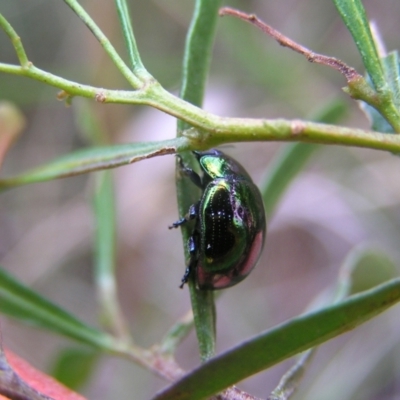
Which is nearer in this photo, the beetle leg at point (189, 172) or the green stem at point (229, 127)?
the green stem at point (229, 127)

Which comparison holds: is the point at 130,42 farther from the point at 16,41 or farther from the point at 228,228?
the point at 228,228

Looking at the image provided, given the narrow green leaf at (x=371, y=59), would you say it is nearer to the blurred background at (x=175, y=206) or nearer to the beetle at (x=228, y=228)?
the beetle at (x=228, y=228)

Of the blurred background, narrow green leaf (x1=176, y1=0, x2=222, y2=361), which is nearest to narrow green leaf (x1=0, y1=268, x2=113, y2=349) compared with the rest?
narrow green leaf (x1=176, y1=0, x2=222, y2=361)

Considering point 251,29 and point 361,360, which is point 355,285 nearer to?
point 361,360

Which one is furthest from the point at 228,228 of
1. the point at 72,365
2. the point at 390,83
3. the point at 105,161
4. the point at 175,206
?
the point at 175,206

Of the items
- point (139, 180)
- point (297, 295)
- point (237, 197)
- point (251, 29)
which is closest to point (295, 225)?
point (297, 295)

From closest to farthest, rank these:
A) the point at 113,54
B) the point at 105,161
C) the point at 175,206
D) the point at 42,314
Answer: the point at 113,54 < the point at 105,161 < the point at 42,314 < the point at 175,206

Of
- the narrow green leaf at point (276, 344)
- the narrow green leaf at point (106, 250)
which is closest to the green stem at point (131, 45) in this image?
the narrow green leaf at point (276, 344)
